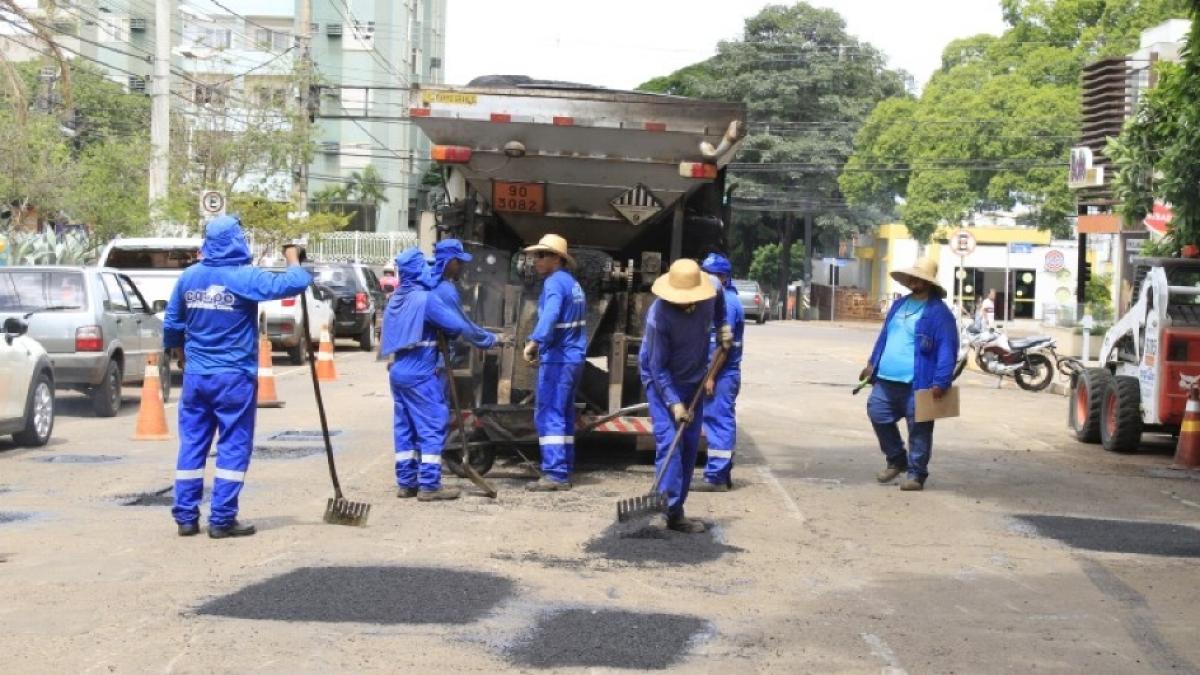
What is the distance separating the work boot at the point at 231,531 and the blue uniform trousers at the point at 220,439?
27 millimetres

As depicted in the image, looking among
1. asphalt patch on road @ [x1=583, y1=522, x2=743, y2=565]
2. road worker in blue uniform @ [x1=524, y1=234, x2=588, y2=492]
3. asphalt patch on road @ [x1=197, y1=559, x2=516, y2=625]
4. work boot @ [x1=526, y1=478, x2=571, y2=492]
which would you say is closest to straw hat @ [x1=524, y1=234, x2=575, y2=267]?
road worker in blue uniform @ [x1=524, y1=234, x2=588, y2=492]

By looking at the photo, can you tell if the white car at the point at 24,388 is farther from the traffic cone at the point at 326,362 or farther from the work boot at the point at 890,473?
the traffic cone at the point at 326,362

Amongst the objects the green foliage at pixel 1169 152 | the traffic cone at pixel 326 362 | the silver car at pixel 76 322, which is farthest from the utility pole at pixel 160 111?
the green foliage at pixel 1169 152

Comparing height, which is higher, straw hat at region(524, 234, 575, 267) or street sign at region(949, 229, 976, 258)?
street sign at region(949, 229, 976, 258)

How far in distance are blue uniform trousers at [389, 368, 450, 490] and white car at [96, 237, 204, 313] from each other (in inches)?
486

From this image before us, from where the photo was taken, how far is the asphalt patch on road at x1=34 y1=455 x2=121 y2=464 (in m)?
13.6

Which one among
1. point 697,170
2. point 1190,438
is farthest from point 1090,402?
point 697,170

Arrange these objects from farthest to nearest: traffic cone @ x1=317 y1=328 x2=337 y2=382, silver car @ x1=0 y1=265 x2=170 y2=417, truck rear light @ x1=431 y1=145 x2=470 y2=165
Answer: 1. traffic cone @ x1=317 y1=328 x2=337 y2=382
2. silver car @ x1=0 y1=265 x2=170 y2=417
3. truck rear light @ x1=431 y1=145 x2=470 y2=165

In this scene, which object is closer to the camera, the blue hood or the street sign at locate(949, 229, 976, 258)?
the blue hood

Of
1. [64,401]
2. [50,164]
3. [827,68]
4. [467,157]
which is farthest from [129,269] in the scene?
[827,68]

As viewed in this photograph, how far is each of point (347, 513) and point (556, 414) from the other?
2.23 m

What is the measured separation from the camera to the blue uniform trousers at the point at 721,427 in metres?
12.0

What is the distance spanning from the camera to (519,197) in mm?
13688

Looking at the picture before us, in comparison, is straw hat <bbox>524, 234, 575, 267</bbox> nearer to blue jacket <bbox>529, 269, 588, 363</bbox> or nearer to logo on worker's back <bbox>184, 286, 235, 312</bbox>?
blue jacket <bbox>529, 269, 588, 363</bbox>
